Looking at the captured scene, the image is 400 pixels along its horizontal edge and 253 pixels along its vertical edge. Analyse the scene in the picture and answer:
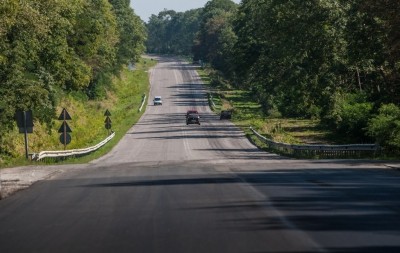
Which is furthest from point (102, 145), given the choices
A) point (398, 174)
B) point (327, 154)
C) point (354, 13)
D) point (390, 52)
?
point (398, 174)

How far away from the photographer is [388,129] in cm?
4175

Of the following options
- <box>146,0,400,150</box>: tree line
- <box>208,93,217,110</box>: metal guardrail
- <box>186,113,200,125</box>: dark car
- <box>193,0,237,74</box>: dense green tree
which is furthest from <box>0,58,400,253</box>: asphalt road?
<box>193,0,237,74</box>: dense green tree

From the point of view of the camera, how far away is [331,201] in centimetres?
1602

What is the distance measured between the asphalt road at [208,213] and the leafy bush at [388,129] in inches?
515

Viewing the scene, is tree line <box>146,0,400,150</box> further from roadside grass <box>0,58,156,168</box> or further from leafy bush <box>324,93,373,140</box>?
roadside grass <box>0,58,156,168</box>

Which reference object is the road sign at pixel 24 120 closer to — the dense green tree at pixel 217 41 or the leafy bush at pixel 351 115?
the leafy bush at pixel 351 115

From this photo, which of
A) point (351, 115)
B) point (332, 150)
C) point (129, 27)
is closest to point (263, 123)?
point (351, 115)

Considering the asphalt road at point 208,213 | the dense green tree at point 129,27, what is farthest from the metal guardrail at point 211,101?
the asphalt road at point 208,213

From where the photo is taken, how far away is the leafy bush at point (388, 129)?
40625 millimetres

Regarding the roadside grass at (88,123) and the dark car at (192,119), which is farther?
the dark car at (192,119)

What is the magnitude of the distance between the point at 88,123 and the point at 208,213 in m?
62.8

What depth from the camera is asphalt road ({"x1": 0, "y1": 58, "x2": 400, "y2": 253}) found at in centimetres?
A: 1113

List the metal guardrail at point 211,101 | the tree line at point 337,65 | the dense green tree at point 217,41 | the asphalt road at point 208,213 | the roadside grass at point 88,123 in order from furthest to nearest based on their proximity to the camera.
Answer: the dense green tree at point 217,41
the metal guardrail at point 211,101
the roadside grass at point 88,123
the tree line at point 337,65
the asphalt road at point 208,213

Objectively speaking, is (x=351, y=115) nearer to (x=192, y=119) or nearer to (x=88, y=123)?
(x=88, y=123)
